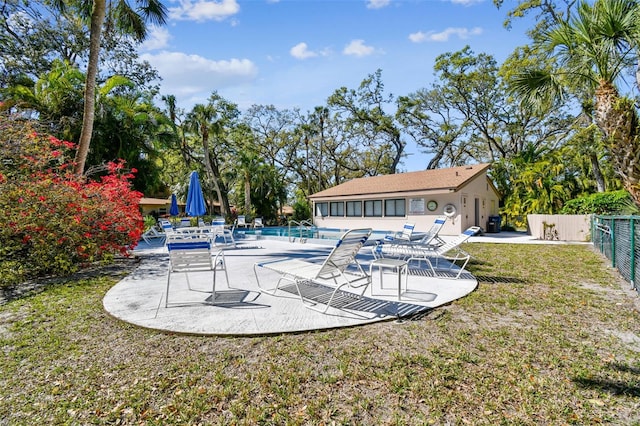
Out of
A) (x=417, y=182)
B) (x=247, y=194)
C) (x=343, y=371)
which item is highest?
(x=417, y=182)

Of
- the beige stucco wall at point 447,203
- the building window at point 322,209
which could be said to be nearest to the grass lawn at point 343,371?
the beige stucco wall at point 447,203

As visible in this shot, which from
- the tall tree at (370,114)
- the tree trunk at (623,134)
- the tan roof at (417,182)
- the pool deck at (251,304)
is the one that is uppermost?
the tall tree at (370,114)

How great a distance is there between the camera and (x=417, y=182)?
2098cm

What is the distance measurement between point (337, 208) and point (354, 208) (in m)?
1.70

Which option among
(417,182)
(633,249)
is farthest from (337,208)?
(633,249)

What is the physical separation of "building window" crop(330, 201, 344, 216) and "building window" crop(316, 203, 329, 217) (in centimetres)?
58

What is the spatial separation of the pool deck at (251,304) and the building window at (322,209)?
18.6 metres

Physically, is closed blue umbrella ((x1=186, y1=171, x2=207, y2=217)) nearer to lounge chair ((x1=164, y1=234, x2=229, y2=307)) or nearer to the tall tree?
lounge chair ((x1=164, y1=234, x2=229, y2=307))

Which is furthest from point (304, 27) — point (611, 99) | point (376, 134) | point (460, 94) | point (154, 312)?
point (376, 134)

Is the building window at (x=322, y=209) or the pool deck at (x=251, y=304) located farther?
the building window at (x=322, y=209)

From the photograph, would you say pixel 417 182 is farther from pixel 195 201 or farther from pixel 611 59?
pixel 611 59

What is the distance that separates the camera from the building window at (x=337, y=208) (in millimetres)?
24844

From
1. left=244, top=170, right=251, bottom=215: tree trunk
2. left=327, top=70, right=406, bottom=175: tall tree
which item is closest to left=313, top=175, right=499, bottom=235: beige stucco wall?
left=244, top=170, right=251, bottom=215: tree trunk

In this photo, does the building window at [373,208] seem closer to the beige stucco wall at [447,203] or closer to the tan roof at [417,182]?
the beige stucco wall at [447,203]
